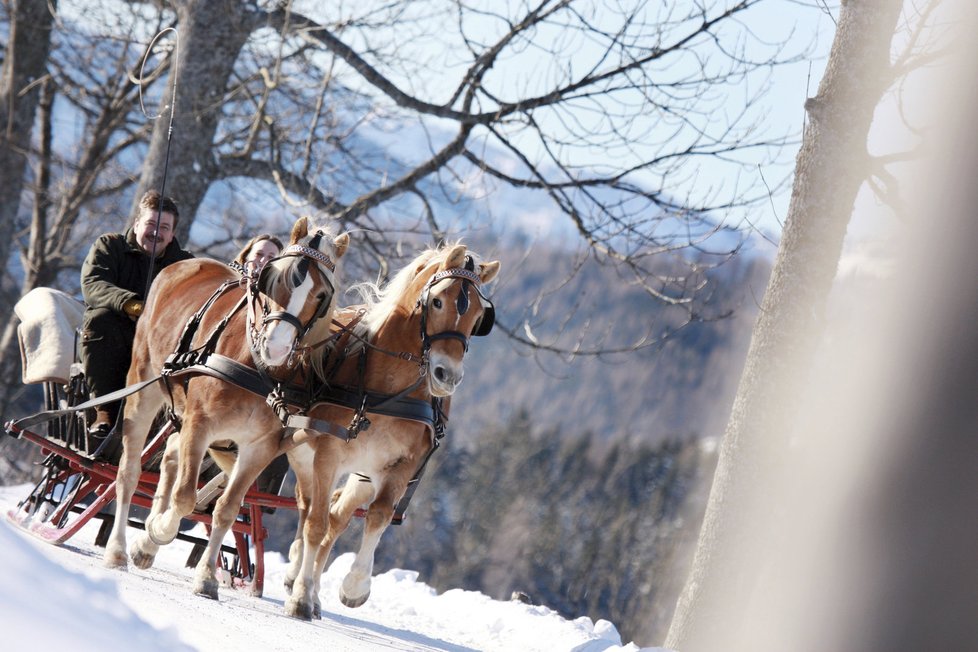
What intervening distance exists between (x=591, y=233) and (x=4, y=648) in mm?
8196

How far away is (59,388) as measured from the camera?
7473mm

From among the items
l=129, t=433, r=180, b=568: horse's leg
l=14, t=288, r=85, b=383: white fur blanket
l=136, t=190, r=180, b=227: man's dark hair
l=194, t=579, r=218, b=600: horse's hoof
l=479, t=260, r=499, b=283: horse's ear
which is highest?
l=479, t=260, r=499, b=283: horse's ear

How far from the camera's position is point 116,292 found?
23.0 ft

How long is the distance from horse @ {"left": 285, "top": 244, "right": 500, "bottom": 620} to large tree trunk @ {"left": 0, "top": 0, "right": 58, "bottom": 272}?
10136mm

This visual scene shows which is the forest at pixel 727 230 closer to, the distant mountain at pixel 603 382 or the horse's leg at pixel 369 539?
the horse's leg at pixel 369 539

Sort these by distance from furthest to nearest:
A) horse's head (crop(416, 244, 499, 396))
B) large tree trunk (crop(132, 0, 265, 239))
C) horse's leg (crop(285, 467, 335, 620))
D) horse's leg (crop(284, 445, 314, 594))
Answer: large tree trunk (crop(132, 0, 265, 239)) → horse's leg (crop(284, 445, 314, 594)) → horse's leg (crop(285, 467, 335, 620)) → horse's head (crop(416, 244, 499, 396))

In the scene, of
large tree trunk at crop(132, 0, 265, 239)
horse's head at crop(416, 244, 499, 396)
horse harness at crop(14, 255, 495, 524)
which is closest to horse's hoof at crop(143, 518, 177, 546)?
horse harness at crop(14, 255, 495, 524)

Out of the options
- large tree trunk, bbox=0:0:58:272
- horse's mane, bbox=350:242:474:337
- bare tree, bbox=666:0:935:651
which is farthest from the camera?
large tree trunk, bbox=0:0:58:272

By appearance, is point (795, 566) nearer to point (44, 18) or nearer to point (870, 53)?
point (870, 53)

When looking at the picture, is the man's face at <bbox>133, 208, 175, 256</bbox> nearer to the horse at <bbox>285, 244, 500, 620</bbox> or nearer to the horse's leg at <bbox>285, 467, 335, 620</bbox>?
the horse at <bbox>285, 244, 500, 620</bbox>

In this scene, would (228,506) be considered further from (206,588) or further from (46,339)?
(46,339)

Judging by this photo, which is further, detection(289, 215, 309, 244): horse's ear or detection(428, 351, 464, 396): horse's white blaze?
detection(289, 215, 309, 244): horse's ear

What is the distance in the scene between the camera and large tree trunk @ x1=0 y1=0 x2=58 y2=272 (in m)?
14.6

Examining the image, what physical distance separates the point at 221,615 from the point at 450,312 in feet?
5.79
